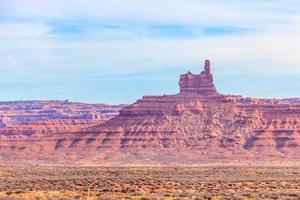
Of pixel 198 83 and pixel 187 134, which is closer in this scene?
pixel 187 134

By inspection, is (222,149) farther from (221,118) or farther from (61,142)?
(61,142)

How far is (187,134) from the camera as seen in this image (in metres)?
153

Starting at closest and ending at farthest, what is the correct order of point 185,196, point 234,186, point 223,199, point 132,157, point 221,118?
point 223,199 < point 185,196 < point 234,186 < point 132,157 < point 221,118

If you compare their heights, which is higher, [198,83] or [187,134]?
[198,83]

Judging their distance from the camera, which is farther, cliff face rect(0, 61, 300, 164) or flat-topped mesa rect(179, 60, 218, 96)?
flat-topped mesa rect(179, 60, 218, 96)

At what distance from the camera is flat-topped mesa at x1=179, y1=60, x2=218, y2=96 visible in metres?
164

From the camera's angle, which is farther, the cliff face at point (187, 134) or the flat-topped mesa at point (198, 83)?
the flat-topped mesa at point (198, 83)

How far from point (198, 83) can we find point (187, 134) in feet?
53.0

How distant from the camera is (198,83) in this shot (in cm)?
16562

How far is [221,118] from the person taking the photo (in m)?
155

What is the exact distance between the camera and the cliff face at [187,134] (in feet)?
480

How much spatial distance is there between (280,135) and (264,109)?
9052 mm

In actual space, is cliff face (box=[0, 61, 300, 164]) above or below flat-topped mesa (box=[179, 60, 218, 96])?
below

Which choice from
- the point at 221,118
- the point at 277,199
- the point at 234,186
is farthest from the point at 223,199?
the point at 221,118
